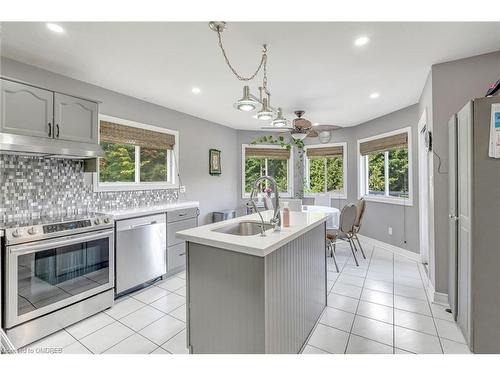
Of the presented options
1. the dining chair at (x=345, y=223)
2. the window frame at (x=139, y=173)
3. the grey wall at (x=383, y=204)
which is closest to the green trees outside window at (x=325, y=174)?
the grey wall at (x=383, y=204)

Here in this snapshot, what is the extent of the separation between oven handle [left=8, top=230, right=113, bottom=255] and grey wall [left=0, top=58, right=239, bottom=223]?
1.43 meters

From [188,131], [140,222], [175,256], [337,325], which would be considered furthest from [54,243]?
[188,131]

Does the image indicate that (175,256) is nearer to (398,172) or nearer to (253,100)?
(253,100)

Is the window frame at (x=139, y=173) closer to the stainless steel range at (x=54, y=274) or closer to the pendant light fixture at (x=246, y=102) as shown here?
the stainless steel range at (x=54, y=274)

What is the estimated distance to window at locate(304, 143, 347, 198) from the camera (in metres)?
5.58

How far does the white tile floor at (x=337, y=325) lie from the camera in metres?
1.94

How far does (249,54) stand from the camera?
2305mm

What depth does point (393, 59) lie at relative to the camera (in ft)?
8.00

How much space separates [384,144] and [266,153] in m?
2.40

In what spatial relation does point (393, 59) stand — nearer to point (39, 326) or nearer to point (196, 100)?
point (196, 100)

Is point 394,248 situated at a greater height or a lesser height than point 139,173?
lesser

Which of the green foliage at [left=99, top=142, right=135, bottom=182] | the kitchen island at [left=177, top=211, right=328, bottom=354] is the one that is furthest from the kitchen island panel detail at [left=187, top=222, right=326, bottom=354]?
the green foliage at [left=99, top=142, right=135, bottom=182]
